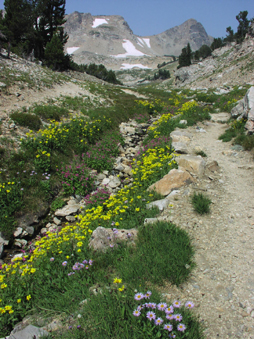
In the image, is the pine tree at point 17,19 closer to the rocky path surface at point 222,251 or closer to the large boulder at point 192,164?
the large boulder at point 192,164

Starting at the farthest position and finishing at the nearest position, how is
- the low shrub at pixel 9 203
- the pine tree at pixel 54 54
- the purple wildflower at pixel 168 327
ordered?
the pine tree at pixel 54 54 < the low shrub at pixel 9 203 < the purple wildflower at pixel 168 327

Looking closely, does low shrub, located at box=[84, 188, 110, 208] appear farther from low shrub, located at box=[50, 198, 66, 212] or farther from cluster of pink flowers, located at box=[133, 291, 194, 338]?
cluster of pink flowers, located at box=[133, 291, 194, 338]

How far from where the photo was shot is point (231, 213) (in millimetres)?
5828

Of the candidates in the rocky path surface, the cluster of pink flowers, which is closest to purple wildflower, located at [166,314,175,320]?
the cluster of pink flowers

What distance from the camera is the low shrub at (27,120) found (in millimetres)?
11273

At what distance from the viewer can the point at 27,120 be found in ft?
37.8

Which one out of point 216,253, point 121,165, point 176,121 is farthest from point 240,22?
point 216,253

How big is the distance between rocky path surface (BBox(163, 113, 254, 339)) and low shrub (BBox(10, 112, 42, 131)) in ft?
29.1

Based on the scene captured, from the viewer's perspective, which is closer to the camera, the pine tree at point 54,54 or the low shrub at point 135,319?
the low shrub at point 135,319

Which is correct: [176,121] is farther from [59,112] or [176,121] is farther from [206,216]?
[206,216]

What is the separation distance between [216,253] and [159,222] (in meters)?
1.38

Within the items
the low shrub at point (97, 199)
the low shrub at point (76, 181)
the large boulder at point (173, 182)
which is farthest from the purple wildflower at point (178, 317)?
the low shrub at point (76, 181)

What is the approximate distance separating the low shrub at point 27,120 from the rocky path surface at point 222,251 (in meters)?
8.86

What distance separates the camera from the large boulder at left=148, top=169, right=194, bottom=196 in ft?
23.4
